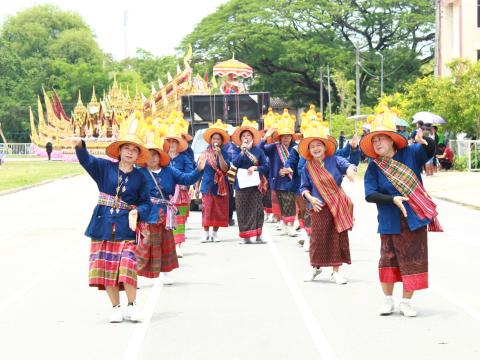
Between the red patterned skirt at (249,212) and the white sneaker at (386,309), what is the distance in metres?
6.84

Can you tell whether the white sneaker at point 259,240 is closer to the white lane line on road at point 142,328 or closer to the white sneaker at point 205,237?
the white sneaker at point 205,237

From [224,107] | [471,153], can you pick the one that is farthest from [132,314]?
[471,153]

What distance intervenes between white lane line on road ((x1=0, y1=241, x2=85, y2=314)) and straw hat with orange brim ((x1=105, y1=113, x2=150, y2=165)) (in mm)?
1965

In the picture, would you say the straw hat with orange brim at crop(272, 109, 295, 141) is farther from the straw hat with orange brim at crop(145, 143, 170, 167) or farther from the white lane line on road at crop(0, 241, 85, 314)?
the straw hat with orange brim at crop(145, 143, 170, 167)

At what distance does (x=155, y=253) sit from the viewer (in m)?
10.9

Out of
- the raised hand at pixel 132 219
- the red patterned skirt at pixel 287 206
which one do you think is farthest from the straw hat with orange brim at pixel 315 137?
the red patterned skirt at pixel 287 206

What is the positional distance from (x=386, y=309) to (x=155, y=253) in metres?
2.68

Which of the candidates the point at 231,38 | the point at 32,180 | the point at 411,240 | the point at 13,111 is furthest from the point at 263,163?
the point at 13,111

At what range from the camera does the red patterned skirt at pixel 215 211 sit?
54.1 ft

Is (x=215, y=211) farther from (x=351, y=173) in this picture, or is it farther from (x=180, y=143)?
(x=351, y=173)

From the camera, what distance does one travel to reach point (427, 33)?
6719 centimetres

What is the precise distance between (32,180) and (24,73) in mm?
61654

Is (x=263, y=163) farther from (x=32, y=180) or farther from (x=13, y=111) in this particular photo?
(x=13, y=111)

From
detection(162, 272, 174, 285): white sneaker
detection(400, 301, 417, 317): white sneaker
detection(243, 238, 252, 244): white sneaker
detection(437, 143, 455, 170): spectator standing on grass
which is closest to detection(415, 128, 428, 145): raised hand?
detection(400, 301, 417, 317): white sneaker
